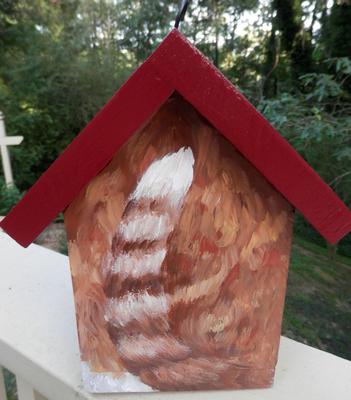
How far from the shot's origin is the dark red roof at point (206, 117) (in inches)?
13.6

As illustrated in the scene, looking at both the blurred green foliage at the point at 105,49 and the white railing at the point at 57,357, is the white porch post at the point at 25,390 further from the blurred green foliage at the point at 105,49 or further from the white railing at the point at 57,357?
the blurred green foliage at the point at 105,49

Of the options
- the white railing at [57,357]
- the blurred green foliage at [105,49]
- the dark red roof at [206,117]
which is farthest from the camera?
the blurred green foliage at [105,49]

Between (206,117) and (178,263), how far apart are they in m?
0.17

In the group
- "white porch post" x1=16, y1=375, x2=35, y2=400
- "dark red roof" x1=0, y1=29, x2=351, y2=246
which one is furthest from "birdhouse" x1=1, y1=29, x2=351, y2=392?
"white porch post" x1=16, y1=375, x2=35, y2=400

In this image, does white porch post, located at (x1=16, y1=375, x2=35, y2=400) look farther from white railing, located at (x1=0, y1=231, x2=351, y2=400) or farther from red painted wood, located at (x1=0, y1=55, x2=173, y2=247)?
red painted wood, located at (x1=0, y1=55, x2=173, y2=247)

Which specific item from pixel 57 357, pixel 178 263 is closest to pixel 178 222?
pixel 178 263

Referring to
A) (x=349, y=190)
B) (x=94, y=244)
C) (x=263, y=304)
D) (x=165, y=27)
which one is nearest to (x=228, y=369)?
(x=263, y=304)

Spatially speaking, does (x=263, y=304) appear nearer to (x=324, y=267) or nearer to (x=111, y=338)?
(x=111, y=338)

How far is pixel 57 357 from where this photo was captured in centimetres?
55

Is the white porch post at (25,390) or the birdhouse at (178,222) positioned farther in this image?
the white porch post at (25,390)

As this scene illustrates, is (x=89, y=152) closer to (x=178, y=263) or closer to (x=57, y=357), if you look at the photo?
(x=178, y=263)

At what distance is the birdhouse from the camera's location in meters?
0.35

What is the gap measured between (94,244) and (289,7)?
11.1 ft

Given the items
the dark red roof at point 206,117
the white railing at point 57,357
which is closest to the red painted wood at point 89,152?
the dark red roof at point 206,117
